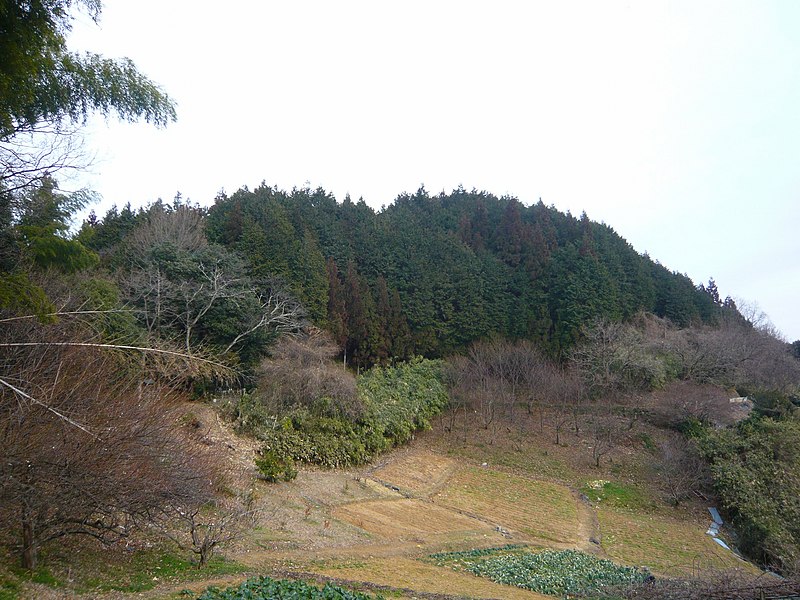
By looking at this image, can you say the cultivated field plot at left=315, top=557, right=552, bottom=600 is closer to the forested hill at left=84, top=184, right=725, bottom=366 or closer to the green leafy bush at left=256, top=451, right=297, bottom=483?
the green leafy bush at left=256, top=451, right=297, bottom=483

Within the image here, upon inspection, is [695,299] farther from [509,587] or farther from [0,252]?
[0,252]

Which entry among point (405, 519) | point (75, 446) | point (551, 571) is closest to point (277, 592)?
point (75, 446)

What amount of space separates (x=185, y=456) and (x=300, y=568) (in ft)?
8.50

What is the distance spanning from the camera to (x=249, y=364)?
20.0 m

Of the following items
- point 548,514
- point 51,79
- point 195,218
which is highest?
point 195,218

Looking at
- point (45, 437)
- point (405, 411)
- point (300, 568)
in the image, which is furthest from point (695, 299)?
point (45, 437)

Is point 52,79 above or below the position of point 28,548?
above

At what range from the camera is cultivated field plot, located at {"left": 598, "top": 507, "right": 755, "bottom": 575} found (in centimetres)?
1250

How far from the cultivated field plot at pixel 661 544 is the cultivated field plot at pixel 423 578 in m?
5.25

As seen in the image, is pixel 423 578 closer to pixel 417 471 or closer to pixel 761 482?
pixel 417 471

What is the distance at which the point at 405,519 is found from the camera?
A: 13.7 metres

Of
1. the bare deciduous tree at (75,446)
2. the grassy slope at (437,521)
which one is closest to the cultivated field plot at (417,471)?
the grassy slope at (437,521)

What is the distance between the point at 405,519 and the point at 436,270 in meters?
20.0

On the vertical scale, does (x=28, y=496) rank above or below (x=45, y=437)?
below
